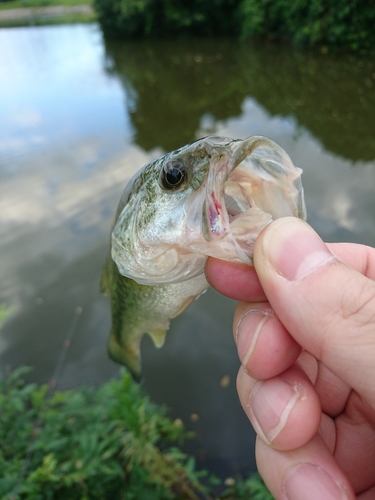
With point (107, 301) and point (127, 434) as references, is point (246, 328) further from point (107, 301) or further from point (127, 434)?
point (107, 301)

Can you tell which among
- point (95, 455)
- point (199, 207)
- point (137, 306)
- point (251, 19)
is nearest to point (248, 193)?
point (199, 207)

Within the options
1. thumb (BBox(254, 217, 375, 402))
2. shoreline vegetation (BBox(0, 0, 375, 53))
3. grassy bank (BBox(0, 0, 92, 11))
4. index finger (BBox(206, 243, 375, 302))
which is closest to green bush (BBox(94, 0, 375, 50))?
shoreline vegetation (BBox(0, 0, 375, 53))

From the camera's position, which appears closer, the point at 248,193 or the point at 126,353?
the point at 248,193

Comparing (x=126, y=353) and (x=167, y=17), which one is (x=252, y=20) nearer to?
(x=167, y=17)

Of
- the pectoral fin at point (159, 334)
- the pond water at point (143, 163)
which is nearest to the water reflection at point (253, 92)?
the pond water at point (143, 163)

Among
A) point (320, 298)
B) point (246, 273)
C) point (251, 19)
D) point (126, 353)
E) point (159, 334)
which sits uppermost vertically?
point (320, 298)

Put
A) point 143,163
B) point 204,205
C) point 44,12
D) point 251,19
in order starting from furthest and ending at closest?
1. point 44,12
2. point 251,19
3. point 143,163
4. point 204,205
